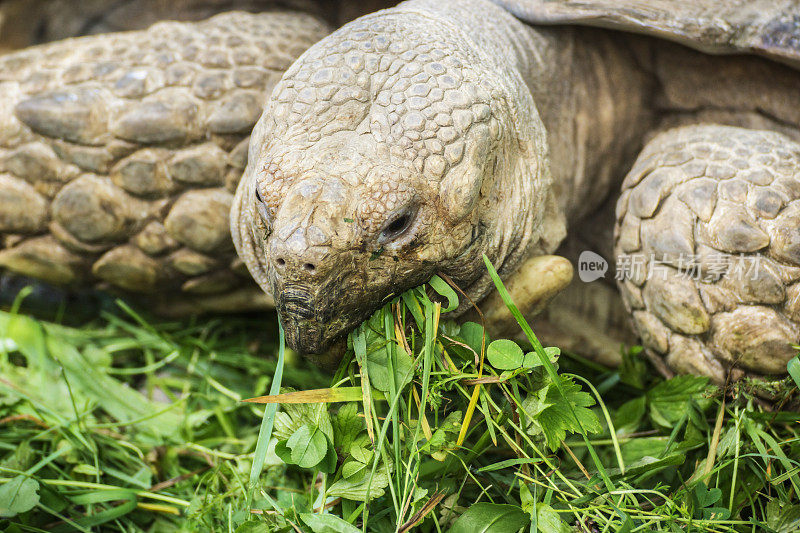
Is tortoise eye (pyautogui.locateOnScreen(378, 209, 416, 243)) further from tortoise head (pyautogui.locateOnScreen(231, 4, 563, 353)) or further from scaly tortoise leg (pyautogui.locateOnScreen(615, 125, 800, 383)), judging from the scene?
scaly tortoise leg (pyautogui.locateOnScreen(615, 125, 800, 383))

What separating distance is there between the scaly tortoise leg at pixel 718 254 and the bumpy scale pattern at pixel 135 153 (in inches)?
42.3

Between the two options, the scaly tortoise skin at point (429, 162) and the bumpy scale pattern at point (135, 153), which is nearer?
the scaly tortoise skin at point (429, 162)

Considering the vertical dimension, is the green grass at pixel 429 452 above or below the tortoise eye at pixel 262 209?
below

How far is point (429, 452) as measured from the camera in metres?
1.30

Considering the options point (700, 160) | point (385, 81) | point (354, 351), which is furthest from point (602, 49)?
point (354, 351)

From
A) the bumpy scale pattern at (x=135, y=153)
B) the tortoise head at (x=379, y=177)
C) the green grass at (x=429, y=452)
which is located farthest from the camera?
the bumpy scale pattern at (x=135, y=153)

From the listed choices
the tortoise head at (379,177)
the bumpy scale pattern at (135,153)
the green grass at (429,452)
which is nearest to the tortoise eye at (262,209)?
the tortoise head at (379,177)

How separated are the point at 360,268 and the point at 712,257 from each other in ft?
2.70

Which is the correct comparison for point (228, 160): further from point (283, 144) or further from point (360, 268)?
point (360, 268)

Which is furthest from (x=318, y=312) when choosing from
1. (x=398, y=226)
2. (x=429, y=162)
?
(x=429, y=162)

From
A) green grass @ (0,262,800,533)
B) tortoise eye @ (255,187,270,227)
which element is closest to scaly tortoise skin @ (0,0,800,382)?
tortoise eye @ (255,187,270,227)

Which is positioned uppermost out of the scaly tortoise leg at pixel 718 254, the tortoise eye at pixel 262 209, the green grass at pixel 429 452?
the tortoise eye at pixel 262 209

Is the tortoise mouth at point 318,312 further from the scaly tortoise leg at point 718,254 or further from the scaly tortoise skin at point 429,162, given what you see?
the scaly tortoise leg at point 718,254

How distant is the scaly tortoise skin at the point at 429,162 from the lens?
4.05 ft
